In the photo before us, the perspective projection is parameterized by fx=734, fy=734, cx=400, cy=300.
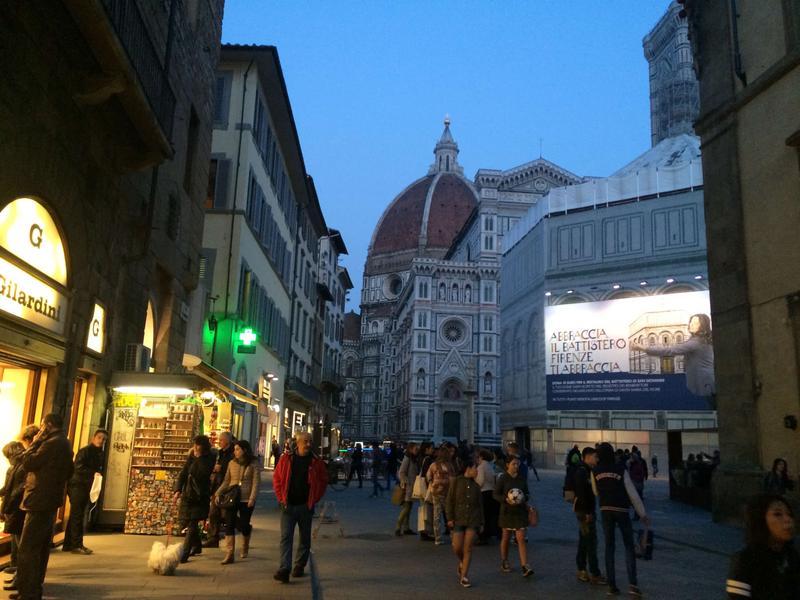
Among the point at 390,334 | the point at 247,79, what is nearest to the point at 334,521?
the point at 247,79

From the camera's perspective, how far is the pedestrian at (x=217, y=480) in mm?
10326

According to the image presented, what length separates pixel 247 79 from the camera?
23.4 meters

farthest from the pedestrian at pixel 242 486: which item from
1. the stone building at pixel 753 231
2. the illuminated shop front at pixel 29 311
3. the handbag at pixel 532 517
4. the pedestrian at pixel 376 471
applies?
the pedestrian at pixel 376 471

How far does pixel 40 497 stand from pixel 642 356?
37.4 metres

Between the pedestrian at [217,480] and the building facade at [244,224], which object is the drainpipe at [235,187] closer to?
the building facade at [244,224]

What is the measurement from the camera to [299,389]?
36.6 metres

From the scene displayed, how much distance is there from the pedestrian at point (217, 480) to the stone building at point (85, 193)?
1.99 metres

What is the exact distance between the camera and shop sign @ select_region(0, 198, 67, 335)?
7.56m

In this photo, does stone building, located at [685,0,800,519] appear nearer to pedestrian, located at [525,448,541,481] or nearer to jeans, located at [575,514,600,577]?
jeans, located at [575,514,600,577]

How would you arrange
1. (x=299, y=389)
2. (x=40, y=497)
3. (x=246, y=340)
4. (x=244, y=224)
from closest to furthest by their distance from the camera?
(x=40, y=497), (x=244, y=224), (x=246, y=340), (x=299, y=389)

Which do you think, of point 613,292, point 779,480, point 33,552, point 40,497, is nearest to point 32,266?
point 40,497

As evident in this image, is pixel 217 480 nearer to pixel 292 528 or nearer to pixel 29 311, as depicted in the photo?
pixel 292 528

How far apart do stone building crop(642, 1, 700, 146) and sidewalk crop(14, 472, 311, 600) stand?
57.4 metres

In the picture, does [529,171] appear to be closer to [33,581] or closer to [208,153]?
[208,153]
